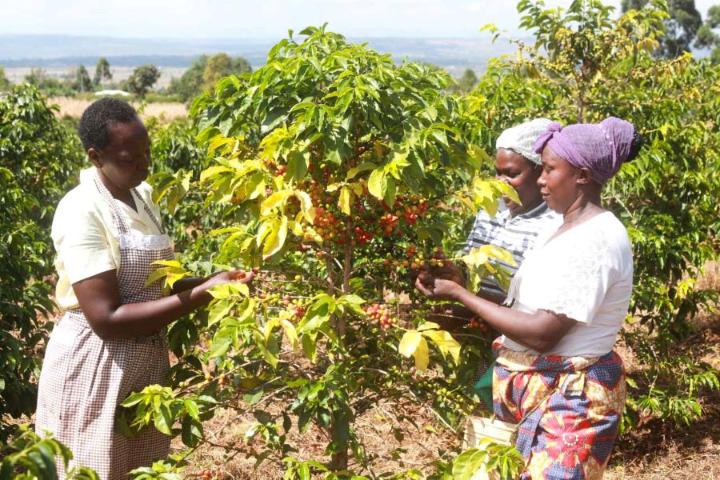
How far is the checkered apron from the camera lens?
2.26m

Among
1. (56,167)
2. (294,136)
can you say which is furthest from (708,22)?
(294,136)

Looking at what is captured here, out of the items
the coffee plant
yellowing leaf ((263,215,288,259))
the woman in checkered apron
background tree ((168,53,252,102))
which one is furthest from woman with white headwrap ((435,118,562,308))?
background tree ((168,53,252,102))

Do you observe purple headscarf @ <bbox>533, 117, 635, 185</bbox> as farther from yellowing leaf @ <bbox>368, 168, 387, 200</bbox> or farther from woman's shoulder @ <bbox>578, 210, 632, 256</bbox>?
yellowing leaf @ <bbox>368, 168, 387, 200</bbox>

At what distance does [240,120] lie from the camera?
7.64 ft

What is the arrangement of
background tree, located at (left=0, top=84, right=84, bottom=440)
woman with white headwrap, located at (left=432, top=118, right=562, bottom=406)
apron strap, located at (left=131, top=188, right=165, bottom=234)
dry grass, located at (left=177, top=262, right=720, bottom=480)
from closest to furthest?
apron strap, located at (left=131, top=188, right=165, bottom=234) < woman with white headwrap, located at (left=432, top=118, right=562, bottom=406) < background tree, located at (left=0, top=84, right=84, bottom=440) < dry grass, located at (left=177, top=262, right=720, bottom=480)

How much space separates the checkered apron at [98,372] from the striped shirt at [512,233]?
1.12m

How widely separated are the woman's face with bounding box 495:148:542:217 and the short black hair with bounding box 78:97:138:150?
4.10ft

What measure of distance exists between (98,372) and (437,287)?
1028mm

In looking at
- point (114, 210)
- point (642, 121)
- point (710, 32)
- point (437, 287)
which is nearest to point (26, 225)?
point (114, 210)

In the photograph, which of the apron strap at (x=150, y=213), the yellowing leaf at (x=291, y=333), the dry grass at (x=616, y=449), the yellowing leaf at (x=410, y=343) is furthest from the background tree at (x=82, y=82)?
the yellowing leaf at (x=410, y=343)

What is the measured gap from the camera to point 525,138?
102 inches

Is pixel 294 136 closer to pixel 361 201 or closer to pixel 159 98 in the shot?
pixel 361 201

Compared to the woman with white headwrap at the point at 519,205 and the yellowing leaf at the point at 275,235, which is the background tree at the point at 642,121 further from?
the yellowing leaf at the point at 275,235

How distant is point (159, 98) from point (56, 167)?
58430 mm
